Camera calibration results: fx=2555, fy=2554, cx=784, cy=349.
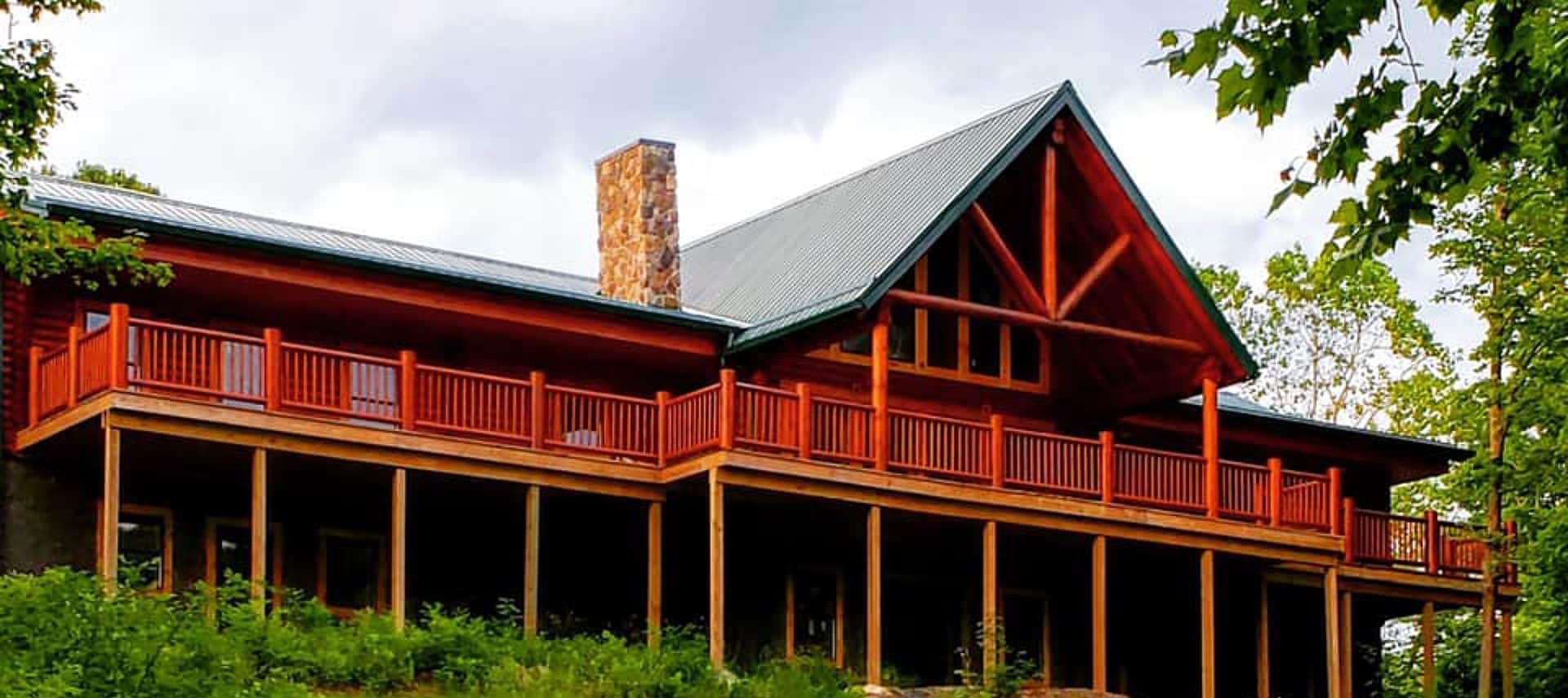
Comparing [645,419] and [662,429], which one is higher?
[645,419]

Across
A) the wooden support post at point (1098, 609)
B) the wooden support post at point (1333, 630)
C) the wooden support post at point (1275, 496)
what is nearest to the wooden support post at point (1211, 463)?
the wooden support post at point (1275, 496)

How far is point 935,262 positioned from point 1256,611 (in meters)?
7.61

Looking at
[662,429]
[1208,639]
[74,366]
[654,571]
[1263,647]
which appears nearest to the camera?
[74,366]

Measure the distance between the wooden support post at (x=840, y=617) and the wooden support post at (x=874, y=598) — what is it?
2193mm

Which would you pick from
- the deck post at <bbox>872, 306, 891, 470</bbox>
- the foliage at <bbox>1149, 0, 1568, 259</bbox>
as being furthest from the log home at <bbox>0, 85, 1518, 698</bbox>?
the foliage at <bbox>1149, 0, 1568, 259</bbox>

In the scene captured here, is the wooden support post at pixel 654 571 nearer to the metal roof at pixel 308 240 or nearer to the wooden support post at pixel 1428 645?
the metal roof at pixel 308 240

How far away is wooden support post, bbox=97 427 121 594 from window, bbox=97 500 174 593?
1991 millimetres

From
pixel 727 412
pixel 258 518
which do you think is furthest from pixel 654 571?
pixel 258 518

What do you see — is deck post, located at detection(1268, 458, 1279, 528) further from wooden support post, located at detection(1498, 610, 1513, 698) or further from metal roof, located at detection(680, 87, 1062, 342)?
wooden support post, located at detection(1498, 610, 1513, 698)

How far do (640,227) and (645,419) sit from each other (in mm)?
3884

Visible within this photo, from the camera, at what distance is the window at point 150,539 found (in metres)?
27.0

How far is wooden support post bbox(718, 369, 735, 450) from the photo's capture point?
90.3 ft

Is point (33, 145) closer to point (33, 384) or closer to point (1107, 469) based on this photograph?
point (33, 384)

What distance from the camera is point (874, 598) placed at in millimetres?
28422
